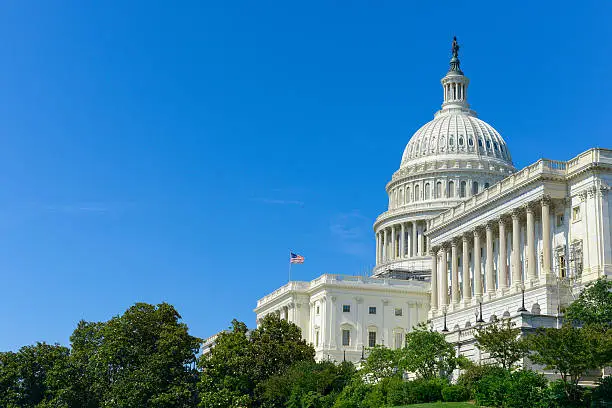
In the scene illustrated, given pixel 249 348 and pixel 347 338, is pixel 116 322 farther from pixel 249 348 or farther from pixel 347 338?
pixel 347 338

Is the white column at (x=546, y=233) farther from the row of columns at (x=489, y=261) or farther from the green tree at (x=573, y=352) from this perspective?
the green tree at (x=573, y=352)

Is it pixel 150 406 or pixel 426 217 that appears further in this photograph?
pixel 426 217

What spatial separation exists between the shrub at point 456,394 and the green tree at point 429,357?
186 inches

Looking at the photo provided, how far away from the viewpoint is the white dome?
511 feet

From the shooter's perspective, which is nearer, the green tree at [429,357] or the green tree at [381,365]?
the green tree at [429,357]

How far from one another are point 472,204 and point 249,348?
3685 cm

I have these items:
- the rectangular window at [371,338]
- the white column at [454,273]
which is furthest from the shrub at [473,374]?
the rectangular window at [371,338]

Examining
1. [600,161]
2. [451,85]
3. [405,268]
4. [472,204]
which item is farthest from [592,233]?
[451,85]

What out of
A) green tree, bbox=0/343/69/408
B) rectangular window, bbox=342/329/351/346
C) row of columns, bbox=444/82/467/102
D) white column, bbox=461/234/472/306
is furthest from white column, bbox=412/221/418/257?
green tree, bbox=0/343/69/408

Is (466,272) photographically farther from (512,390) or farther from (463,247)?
(512,390)

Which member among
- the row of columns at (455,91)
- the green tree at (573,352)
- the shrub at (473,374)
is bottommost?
the shrub at (473,374)

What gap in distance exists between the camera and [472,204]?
108 m

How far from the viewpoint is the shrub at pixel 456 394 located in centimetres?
6462

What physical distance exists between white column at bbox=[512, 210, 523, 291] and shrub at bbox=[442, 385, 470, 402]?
30.7m
